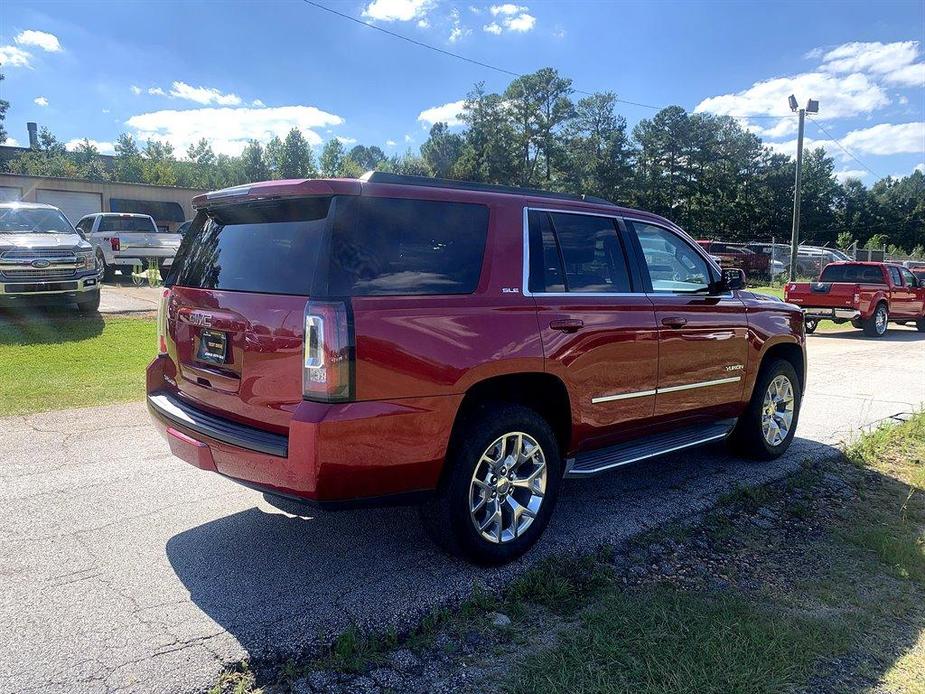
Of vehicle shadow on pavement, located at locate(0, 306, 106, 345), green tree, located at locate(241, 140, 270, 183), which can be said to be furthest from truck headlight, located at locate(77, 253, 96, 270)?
green tree, located at locate(241, 140, 270, 183)

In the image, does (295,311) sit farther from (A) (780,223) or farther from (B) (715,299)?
(A) (780,223)

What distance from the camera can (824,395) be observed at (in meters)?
8.32

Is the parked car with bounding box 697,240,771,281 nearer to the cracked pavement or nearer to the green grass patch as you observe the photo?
the green grass patch

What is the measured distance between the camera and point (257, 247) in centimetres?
346

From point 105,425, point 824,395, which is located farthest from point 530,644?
point 824,395

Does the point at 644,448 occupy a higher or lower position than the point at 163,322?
lower

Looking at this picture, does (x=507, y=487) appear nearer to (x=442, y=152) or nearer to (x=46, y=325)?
(x=46, y=325)

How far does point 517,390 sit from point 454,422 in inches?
21.7

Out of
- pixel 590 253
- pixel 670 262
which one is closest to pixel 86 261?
pixel 590 253

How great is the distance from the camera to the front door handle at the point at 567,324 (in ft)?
12.2

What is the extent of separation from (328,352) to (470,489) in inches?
41.3

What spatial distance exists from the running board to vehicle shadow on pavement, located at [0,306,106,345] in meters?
8.27

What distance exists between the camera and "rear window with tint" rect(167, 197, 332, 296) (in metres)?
3.15

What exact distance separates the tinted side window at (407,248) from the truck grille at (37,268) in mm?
9283
